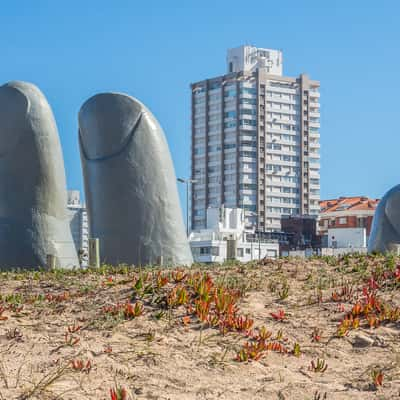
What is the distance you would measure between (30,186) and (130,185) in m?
2.12

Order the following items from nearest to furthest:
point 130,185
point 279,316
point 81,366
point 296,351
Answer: point 81,366, point 296,351, point 279,316, point 130,185

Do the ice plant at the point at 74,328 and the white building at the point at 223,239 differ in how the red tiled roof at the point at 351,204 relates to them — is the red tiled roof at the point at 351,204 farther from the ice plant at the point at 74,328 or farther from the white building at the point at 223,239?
the ice plant at the point at 74,328

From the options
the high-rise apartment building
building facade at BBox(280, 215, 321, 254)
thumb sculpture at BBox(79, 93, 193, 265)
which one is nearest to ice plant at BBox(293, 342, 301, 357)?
thumb sculpture at BBox(79, 93, 193, 265)

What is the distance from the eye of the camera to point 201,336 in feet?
29.1

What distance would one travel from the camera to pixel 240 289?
10.4 metres

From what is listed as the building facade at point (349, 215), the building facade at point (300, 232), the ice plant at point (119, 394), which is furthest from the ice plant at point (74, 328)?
the building facade at point (349, 215)

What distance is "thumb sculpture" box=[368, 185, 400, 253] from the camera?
27.4m

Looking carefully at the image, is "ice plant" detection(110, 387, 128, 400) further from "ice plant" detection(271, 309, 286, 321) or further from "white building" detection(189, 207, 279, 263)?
"white building" detection(189, 207, 279, 263)

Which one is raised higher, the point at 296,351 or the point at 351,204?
the point at 351,204

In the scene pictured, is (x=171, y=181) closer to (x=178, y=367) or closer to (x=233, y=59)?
(x=178, y=367)

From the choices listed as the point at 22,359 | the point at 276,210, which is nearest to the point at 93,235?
the point at 22,359

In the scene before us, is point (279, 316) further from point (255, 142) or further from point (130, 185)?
point (255, 142)

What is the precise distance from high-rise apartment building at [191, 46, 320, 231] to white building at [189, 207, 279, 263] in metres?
23.3

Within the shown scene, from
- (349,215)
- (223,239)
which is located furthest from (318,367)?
(349,215)
